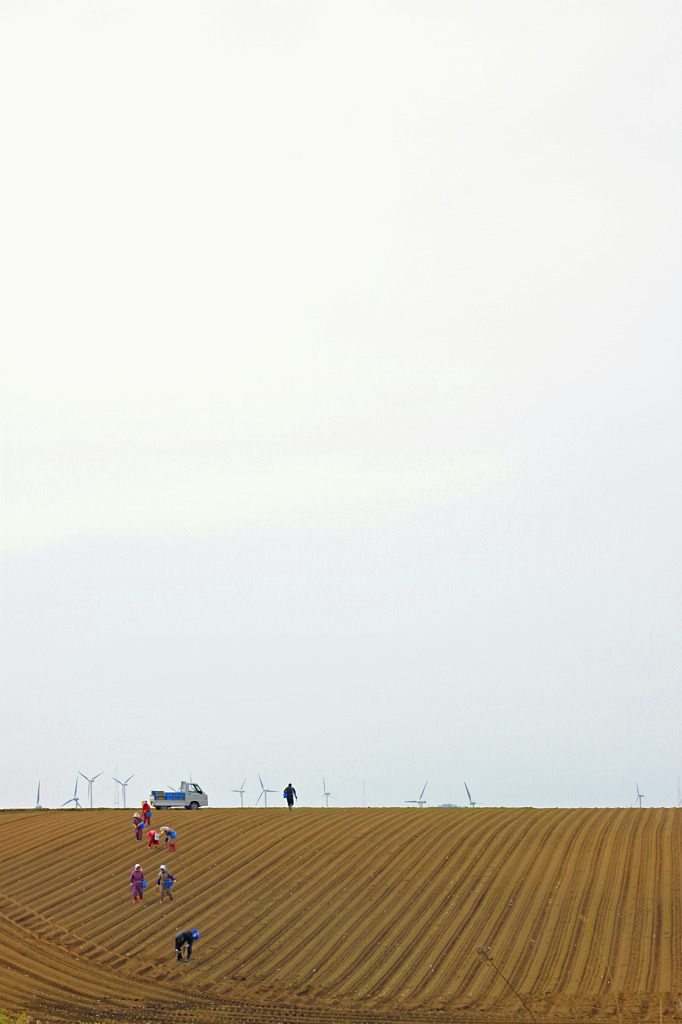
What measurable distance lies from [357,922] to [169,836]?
32.5ft

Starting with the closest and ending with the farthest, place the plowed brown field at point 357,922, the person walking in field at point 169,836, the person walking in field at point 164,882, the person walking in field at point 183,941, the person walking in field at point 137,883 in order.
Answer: the plowed brown field at point 357,922
the person walking in field at point 183,941
the person walking in field at point 164,882
the person walking in field at point 137,883
the person walking in field at point 169,836

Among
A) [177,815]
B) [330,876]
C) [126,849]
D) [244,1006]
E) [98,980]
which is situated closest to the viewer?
[244,1006]

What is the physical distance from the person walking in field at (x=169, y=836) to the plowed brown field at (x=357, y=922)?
14.7 inches

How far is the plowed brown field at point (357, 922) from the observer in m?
27.5

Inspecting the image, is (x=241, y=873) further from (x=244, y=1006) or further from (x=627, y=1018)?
(x=627, y=1018)

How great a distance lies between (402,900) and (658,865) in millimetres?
8867

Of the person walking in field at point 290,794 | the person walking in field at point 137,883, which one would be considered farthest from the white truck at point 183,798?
the person walking in field at point 137,883

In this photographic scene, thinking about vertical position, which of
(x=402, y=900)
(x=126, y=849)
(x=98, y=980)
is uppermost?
(x=126, y=849)

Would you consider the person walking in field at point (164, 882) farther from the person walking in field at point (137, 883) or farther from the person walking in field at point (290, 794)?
the person walking in field at point (290, 794)

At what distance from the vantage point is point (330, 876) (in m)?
36.4

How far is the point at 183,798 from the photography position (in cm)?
5322

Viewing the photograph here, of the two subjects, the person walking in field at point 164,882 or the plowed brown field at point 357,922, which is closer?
the plowed brown field at point 357,922

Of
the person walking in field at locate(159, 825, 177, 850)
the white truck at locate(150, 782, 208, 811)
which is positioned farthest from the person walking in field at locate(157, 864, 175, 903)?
the white truck at locate(150, 782, 208, 811)

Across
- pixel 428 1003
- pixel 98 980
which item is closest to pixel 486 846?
pixel 428 1003
